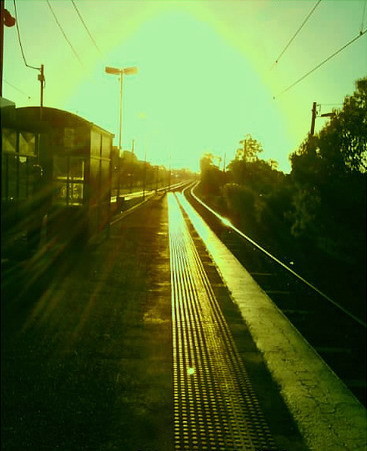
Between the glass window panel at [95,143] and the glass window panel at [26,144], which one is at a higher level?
the glass window panel at [95,143]

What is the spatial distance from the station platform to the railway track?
0.46 m

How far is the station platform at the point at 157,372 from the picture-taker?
14.1ft

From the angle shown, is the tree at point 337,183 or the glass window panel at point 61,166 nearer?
the glass window panel at point 61,166

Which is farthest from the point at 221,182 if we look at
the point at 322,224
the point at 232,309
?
the point at 232,309

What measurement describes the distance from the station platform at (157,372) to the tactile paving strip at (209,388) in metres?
0.02

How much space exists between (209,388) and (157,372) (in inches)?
26.0

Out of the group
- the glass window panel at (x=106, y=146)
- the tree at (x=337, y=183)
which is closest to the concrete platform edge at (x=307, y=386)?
the glass window panel at (x=106, y=146)

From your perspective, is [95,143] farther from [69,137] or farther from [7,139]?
[7,139]

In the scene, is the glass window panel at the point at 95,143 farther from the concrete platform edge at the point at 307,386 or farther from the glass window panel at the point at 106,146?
the concrete platform edge at the point at 307,386

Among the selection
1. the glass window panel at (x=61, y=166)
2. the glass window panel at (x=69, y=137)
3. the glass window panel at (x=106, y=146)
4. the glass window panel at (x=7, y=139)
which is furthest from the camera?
the glass window panel at (x=106, y=146)

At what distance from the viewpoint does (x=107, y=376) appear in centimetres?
541

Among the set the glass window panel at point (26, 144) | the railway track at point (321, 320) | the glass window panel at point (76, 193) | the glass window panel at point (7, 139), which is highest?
the glass window panel at point (26, 144)

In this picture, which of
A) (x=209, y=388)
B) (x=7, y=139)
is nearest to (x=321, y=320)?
(x=209, y=388)

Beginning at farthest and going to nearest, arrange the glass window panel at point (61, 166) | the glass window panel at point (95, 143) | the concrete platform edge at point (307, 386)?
1. the glass window panel at point (61, 166)
2. the glass window panel at point (95, 143)
3. the concrete platform edge at point (307, 386)
